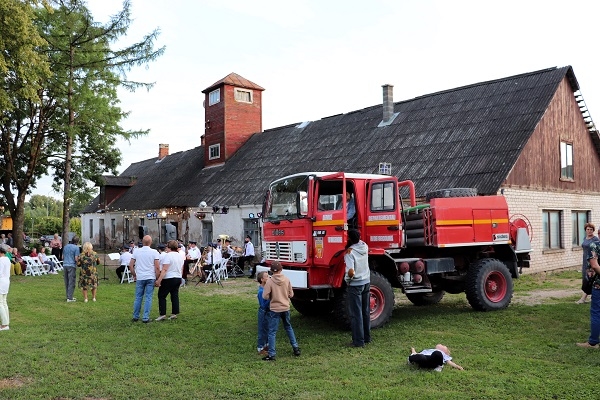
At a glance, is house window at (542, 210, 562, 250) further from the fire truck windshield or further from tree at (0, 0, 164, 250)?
tree at (0, 0, 164, 250)

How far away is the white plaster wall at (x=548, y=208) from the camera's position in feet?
53.9

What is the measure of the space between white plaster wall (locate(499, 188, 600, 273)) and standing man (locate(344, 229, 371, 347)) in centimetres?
936

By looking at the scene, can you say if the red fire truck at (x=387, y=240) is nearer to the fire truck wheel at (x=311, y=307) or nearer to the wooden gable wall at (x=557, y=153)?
the fire truck wheel at (x=311, y=307)

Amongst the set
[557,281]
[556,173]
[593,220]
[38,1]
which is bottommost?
[557,281]

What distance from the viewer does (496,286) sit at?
10.9 meters

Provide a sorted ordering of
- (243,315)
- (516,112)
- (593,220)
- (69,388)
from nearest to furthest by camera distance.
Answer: (69,388)
(243,315)
(516,112)
(593,220)

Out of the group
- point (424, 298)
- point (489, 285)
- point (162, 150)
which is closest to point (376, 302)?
point (424, 298)

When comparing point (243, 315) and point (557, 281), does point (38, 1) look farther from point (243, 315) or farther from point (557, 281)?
point (557, 281)

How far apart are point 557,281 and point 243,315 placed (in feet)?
31.9

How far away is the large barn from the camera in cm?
1695

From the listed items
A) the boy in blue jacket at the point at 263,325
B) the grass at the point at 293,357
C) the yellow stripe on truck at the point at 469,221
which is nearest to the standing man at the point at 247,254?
the grass at the point at 293,357

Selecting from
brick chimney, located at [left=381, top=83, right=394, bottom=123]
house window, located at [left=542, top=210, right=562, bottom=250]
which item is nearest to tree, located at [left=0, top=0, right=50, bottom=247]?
brick chimney, located at [left=381, top=83, right=394, bottom=123]

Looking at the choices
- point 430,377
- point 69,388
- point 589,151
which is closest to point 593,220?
point 589,151

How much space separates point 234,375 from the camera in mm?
6637
